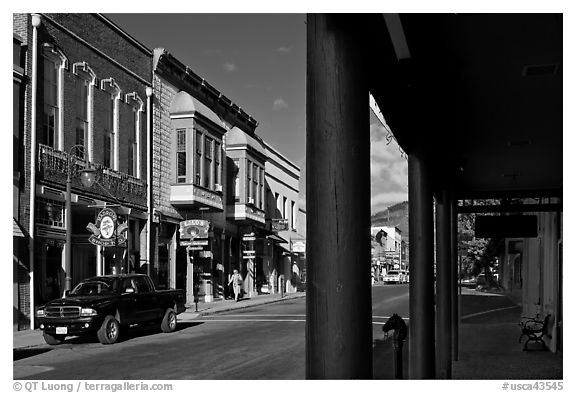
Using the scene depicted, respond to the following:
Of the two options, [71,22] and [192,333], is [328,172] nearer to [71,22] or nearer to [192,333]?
[192,333]

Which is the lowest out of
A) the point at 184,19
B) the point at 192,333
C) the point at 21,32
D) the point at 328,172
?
the point at 192,333

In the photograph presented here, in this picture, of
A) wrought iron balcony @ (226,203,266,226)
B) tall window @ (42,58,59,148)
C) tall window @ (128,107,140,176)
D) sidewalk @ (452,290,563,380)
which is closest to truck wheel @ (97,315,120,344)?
tall window @ (42,58,59,148)

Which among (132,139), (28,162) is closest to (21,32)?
(28,162)

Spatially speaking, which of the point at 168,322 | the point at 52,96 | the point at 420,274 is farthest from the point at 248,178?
the point at 420,274

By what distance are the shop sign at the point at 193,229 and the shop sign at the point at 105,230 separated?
8225 mm

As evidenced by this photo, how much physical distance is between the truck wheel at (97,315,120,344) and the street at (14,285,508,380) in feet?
0.81

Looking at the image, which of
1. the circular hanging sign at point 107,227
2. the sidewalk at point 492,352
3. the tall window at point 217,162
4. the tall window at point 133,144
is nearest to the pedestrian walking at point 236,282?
the tall window at point 217,162

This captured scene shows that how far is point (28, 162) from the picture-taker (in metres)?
21.9

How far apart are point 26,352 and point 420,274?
10.0m

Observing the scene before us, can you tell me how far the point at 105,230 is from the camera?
78.6 feet

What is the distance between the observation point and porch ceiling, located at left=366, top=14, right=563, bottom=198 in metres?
6.25

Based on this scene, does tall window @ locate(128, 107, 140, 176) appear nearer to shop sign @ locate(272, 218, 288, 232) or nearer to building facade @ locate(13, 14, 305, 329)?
building facade @ locate(13, 14, 305, 329)

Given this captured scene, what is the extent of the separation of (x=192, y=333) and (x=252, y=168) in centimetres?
2283

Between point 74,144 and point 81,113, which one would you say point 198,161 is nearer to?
point 81,113
